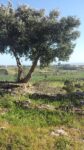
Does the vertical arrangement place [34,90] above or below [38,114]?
below

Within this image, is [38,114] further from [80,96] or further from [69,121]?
[80,96]

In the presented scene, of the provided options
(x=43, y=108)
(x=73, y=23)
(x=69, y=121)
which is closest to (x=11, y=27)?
(x=73, y=23)

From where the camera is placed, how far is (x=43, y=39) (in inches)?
1655

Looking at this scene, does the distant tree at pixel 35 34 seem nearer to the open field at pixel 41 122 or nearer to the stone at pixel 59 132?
the open field at pixel 41 122

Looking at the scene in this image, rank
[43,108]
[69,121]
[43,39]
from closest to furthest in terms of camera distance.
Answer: [69,121]
[43,108]
[43,39]

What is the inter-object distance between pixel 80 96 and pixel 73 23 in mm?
11319

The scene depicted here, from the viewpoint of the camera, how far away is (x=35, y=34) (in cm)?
4166

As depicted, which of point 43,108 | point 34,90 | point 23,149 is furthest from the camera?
point 34,90

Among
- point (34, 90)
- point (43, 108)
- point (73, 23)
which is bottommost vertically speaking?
point (34, 90)

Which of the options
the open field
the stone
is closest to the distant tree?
the open field

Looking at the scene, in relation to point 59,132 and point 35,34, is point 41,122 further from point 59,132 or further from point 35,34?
point 35,34

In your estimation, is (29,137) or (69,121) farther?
(69,121)

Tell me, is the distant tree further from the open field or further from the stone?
the stone

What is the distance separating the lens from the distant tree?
4122 centimetres
